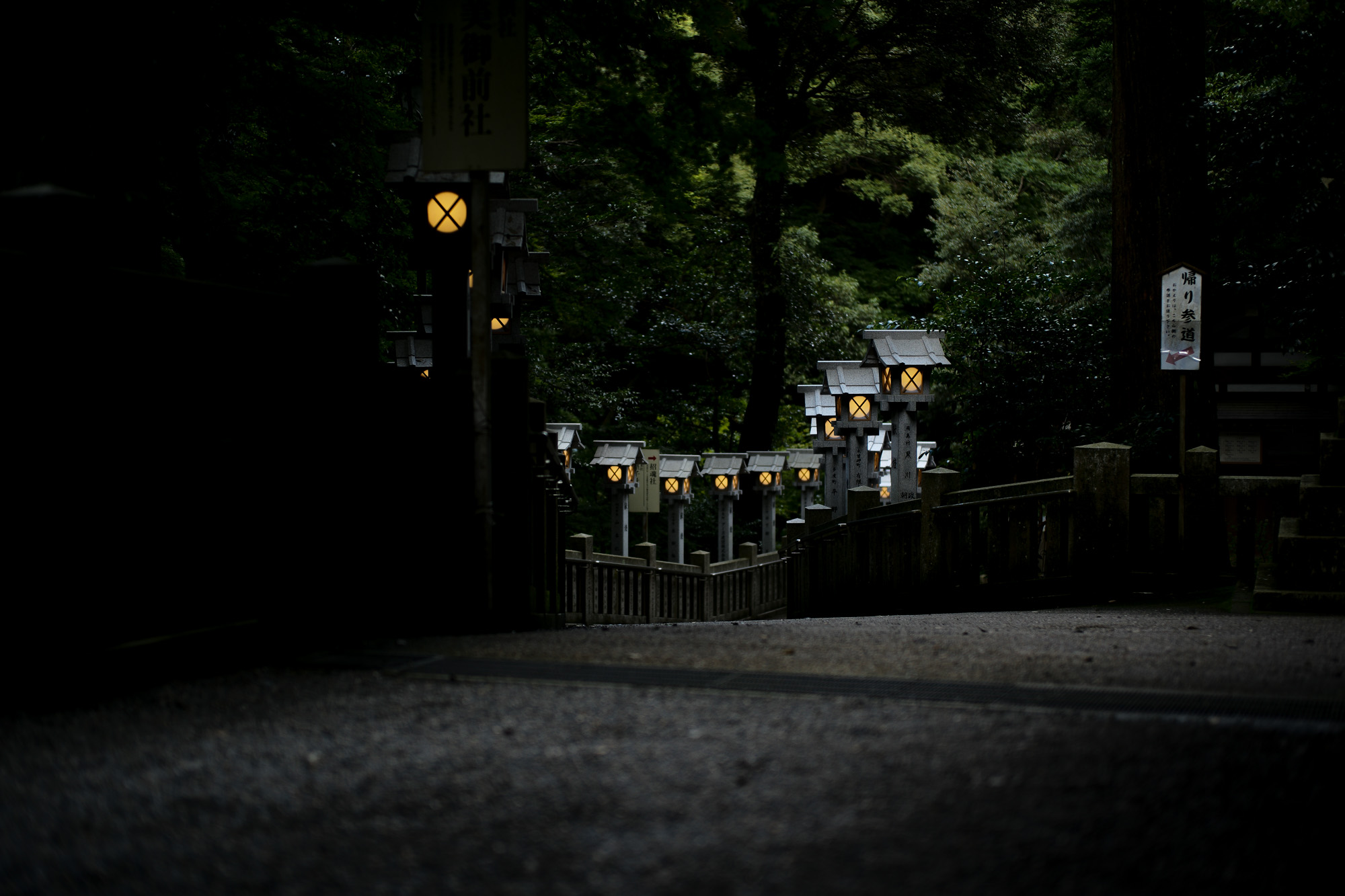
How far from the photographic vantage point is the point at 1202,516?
971 cm

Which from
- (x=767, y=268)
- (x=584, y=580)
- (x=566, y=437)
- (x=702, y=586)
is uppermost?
(x=767, y=268)

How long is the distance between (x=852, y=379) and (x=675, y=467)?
177 inches

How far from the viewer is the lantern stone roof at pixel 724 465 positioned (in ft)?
70.8

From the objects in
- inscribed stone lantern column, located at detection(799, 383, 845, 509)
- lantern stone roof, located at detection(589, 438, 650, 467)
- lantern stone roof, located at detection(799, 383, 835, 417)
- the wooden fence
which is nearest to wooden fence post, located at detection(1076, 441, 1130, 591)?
the wooden fence

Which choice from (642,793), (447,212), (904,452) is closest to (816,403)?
(904,452)

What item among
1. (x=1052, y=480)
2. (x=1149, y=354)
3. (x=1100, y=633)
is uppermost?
(x=1149, y=354)

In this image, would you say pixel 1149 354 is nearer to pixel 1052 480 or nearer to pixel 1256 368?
pixel 1052 480

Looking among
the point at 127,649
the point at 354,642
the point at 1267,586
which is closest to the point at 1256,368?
the point at 1267,586

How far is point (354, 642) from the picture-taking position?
535cm

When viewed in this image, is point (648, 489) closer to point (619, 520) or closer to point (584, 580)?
point (619, 520)

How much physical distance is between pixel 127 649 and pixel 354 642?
126cm

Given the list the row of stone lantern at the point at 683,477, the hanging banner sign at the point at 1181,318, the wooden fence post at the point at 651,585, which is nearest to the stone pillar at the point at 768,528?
the row of stone lantern at the point at 683,477

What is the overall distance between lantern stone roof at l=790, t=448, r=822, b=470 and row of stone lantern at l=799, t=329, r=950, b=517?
132 centimetres

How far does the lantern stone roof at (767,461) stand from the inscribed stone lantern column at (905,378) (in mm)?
6546
